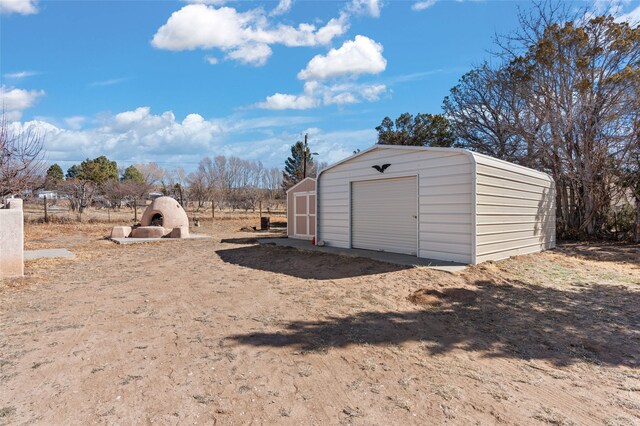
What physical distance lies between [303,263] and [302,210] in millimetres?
5163

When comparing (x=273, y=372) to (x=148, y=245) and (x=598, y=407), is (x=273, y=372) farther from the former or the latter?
(x=148, y=245)

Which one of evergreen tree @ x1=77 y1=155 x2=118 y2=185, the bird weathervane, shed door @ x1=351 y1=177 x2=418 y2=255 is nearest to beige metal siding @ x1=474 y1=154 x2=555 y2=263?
shed door @ x1=351 y1=177 x2=418 y2=255

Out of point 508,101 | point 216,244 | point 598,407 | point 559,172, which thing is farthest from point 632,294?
point 508,101

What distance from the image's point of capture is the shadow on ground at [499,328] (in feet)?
12.2

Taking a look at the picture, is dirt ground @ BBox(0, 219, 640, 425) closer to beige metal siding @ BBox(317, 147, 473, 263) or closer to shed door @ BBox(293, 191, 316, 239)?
beige metal siding @ BBox(317, 147, 473, 263)

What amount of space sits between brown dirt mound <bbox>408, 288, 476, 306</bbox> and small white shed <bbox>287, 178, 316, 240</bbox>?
7.32 metres

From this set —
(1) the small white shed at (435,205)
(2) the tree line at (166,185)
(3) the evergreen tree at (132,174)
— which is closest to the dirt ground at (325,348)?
(1) the small white shed at (435,205)

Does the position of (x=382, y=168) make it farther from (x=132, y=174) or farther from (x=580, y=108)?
(x=132, y=174)

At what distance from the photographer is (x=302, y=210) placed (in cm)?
1359

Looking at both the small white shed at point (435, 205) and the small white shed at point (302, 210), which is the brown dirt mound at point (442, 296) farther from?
the small white shed at point (302, 210)

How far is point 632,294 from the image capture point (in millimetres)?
5941

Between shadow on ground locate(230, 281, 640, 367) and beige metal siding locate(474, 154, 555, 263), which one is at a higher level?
beige metal siding locate(474, 154, 555, 263)

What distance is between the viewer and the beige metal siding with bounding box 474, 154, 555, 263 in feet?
24.6

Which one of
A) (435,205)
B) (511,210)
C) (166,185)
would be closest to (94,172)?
(166,185)
